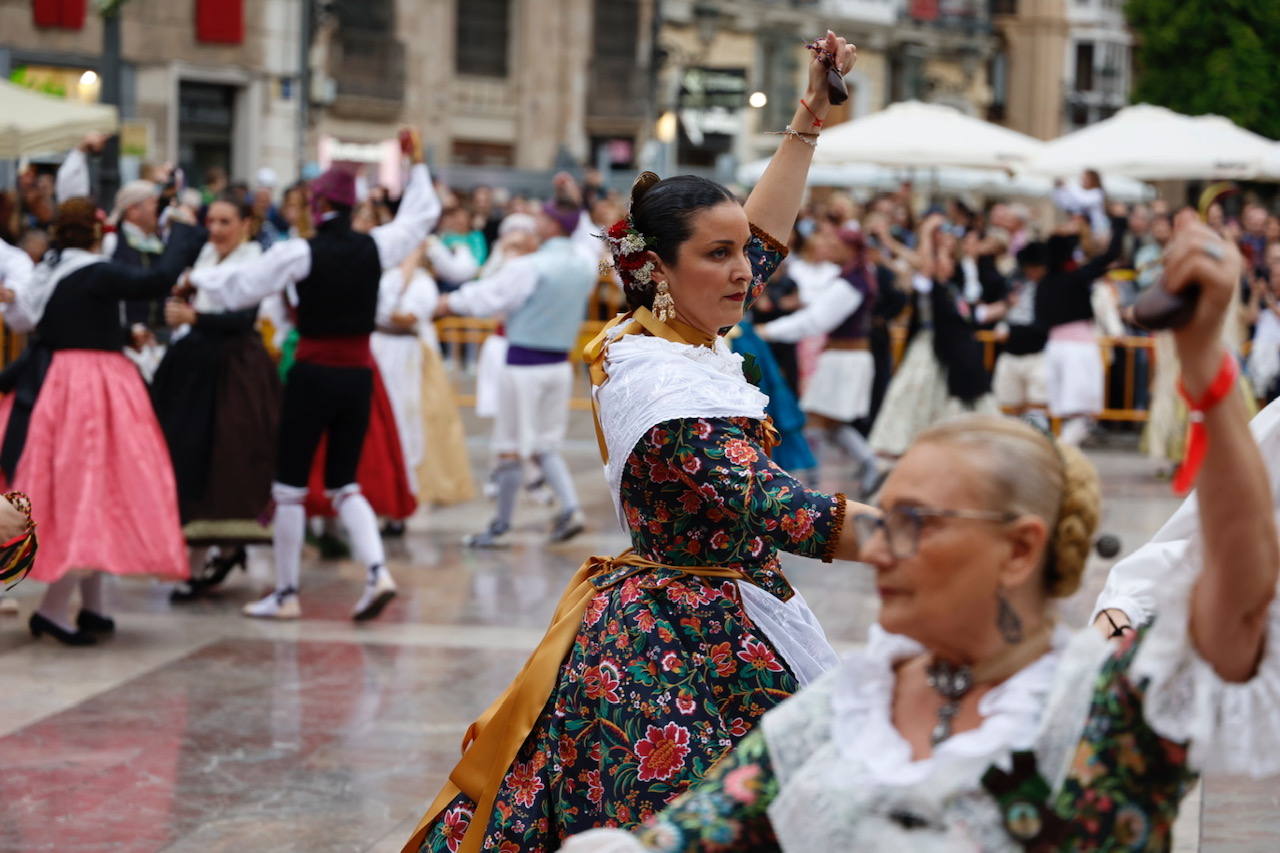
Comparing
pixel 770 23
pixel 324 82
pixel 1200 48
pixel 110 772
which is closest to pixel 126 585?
pixel 110 772

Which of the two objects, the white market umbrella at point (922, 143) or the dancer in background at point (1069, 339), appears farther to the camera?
the white market umbrella at point (922, 143)

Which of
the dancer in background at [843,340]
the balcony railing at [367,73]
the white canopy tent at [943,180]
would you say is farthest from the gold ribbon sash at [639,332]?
the balcony railing at [367,73]

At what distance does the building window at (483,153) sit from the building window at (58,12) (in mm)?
9577

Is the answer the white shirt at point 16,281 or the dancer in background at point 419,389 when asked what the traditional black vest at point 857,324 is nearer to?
the dancer in background at point 419,389

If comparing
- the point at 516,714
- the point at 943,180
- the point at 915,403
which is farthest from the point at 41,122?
the point at 943,180

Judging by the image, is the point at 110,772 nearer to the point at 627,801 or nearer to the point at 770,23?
the point at 627,801

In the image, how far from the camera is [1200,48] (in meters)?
29.0

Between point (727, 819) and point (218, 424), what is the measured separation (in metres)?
6.36

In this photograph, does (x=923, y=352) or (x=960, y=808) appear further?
(x=923, y=352)

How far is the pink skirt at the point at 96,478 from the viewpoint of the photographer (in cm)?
721

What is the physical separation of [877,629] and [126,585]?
719 centimetres

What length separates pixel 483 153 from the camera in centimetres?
3281

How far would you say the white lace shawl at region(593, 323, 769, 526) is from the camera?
10.7ft

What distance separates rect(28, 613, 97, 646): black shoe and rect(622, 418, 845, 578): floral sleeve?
180 inches
